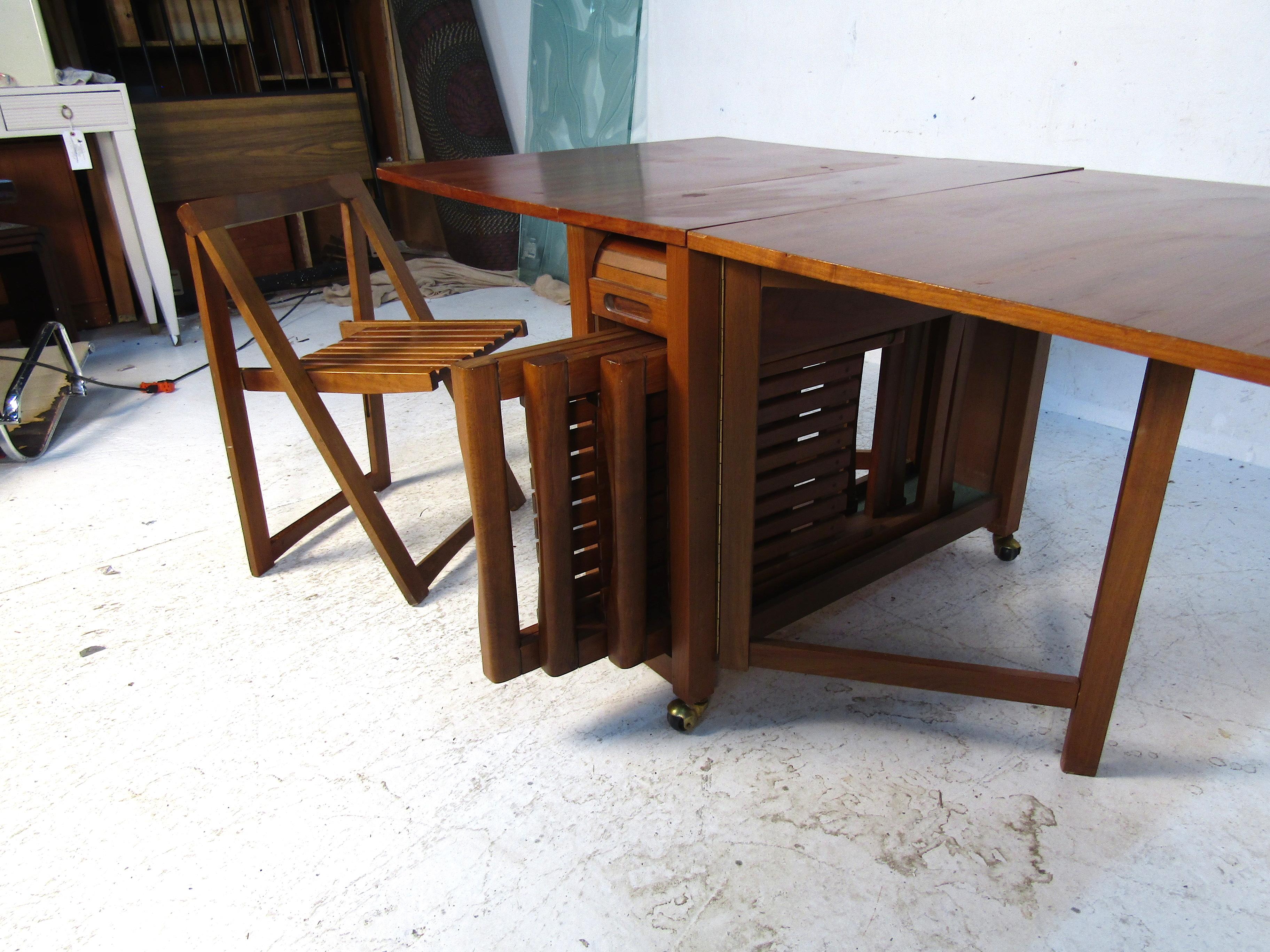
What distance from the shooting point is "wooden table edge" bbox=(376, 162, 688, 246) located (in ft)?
4.10

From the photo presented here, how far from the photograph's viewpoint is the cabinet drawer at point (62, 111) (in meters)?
3.40

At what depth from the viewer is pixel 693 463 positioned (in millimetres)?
1346

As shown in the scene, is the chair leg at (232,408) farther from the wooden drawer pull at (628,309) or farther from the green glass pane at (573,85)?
the green glass pane at (573,85)

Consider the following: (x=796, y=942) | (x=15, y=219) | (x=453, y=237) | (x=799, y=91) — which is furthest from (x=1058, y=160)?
(x=15, y=219)

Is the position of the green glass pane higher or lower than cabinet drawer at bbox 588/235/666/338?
higher

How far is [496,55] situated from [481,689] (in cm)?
428

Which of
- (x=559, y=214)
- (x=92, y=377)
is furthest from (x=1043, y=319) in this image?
(x=92, y=377)

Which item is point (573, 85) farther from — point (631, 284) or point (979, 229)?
point (979, 229)

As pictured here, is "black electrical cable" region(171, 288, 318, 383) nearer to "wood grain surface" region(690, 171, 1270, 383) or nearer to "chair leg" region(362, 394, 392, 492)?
"chair leg" region(362, 394, 392, 492)

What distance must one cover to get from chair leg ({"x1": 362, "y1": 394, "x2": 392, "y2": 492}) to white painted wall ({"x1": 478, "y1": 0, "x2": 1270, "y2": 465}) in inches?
76.9

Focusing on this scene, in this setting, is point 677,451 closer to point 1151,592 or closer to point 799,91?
point 1151,592

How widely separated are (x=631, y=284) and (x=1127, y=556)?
2.74 ft

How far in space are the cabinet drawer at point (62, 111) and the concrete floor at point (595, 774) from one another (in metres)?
2.16

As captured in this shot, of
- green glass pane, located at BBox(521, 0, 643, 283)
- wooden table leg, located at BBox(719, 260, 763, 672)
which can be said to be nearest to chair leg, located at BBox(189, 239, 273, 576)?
wooden table leg, located at BBox(719, 260, 763, 672)
